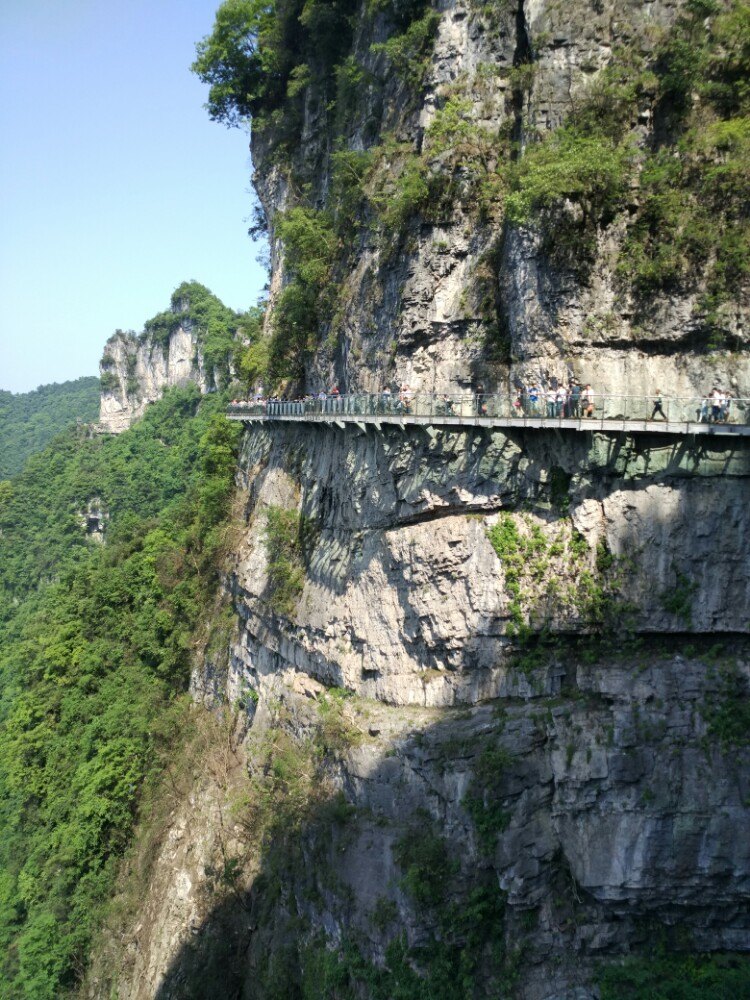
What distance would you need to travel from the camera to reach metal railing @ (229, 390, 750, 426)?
1273cm

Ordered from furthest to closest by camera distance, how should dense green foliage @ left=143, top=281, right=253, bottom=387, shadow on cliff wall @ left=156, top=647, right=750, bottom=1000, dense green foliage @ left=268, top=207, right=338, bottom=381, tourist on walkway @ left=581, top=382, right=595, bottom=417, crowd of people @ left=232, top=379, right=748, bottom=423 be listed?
dense green foliage @ left=143, top=281, right=253, bottom=387 < dense green foliage @ left=268, top=207, right=338, bottom=381 < tourist on walkway @ left=581, top=382, right=595, bottom=417 < crowd of people @ left=232, top=379, right=748, bottom=423 < shadow on cliff wall @ left=156, top=647, right=750, bottom=1000

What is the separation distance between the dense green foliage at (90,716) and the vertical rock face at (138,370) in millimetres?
37056

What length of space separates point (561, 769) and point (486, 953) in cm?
353

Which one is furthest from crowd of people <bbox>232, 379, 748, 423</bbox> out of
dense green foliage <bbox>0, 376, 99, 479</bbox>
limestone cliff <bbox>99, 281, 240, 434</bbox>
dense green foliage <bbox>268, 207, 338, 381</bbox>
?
dense green foliage <bbox>0, 376, 99, 479</bbox>

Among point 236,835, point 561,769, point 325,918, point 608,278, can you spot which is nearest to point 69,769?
point 236,835

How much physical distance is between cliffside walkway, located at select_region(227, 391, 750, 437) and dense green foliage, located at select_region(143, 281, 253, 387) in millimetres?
47847

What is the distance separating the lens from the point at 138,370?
85.0 meters

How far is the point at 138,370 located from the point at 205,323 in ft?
55.5

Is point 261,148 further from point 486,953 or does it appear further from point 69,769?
point 486,953

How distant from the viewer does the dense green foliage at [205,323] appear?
2562 inches

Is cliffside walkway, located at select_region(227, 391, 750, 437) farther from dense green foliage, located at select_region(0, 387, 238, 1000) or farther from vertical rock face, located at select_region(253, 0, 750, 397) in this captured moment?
dense green foliage, located at select_region(0, 387, 238, 1000)

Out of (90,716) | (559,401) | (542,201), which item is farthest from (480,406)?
(90,716)

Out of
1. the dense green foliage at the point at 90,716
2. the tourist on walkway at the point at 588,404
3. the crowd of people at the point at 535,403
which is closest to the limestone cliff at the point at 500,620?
the crowd of people at the point at 535,403

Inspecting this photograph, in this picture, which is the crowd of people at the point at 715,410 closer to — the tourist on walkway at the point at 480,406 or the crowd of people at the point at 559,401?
the crowd of people at the point at 559,401
